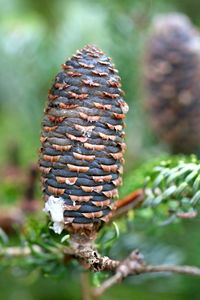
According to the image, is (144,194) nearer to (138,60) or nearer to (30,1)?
(138,60)

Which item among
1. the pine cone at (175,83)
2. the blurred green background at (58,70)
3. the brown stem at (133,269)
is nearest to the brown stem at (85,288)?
the brown stem at (133,269)

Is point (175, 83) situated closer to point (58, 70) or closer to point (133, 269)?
point (58, 70)

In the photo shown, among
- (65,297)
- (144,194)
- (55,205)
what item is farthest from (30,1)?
(55,205)

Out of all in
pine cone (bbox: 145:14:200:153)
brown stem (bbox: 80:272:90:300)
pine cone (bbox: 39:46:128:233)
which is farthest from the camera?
pine cone (bbox: 145:14:200:153)

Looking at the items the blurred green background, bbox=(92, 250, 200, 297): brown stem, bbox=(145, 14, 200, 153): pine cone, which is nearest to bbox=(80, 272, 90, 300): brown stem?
bbox=(92, 250, 200, 297): brown stem

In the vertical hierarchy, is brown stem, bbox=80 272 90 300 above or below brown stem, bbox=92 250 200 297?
below

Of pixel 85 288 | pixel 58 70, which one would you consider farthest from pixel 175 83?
pixel 85 288

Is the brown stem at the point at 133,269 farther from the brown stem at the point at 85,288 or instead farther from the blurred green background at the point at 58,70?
the blurred green background at the point at 58,70

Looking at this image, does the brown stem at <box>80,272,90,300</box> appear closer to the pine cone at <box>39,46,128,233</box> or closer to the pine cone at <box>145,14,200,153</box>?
the pine cone at <box>39,46,128,233</box>
